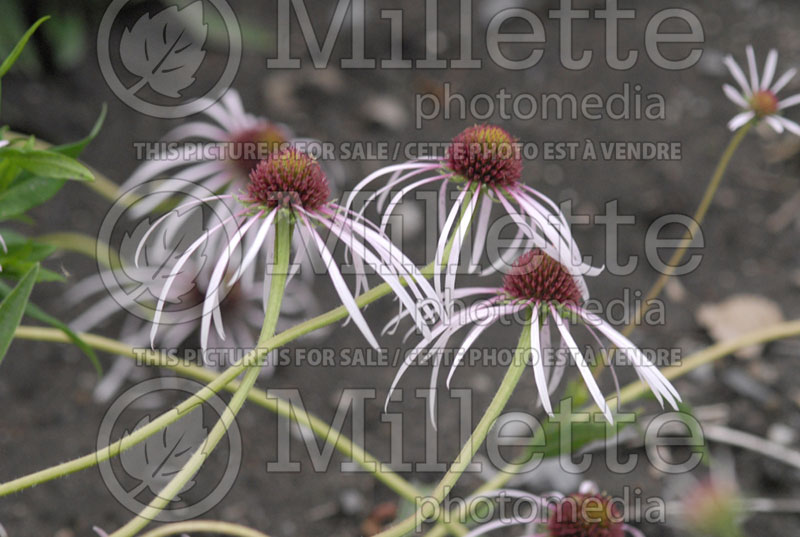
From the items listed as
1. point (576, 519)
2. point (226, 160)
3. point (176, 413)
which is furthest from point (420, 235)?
point (176, 413)

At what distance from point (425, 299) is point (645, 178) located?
1256 millimetres

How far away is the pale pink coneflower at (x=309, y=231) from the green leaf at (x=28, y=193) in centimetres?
25

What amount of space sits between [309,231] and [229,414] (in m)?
0.20

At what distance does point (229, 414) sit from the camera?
67 cm

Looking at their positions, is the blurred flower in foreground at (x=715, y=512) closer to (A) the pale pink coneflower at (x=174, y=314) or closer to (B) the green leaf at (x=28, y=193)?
(B) the green leaf at (x=28, y=193)

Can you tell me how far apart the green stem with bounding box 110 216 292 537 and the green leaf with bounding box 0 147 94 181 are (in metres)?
0.23

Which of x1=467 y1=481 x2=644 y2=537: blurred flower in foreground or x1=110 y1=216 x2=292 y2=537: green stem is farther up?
x1=110 y1=216 x2=292 y2=537: green stem

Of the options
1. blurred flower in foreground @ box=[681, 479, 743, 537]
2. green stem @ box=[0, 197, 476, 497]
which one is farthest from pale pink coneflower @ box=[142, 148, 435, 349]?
blurred flower in foreground @ box=[681, 479, 743, 537]

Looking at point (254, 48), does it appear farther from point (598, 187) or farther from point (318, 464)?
point (318, 464)

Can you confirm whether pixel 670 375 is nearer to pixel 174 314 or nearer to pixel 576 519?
pixel 576 519

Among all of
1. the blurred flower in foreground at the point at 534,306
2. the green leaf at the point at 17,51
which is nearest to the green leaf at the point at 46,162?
the green leaf at the point at 17,51

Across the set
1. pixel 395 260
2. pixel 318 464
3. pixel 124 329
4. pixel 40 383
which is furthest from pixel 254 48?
pixel 395 260

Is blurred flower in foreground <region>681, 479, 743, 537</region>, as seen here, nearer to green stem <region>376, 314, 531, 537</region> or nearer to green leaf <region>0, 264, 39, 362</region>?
green stem <region>376, 314, 531, 537</region>

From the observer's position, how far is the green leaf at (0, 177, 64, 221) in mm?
935
